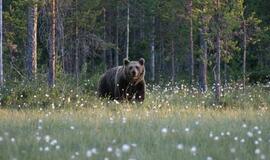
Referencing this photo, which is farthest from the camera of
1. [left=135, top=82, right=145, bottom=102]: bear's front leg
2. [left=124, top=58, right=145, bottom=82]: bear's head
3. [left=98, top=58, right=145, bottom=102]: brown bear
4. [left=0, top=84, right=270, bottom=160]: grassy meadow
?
[left=124, top=58, right=145, bottom=82]: bear's head

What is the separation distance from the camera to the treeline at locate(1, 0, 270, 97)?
19.4 m

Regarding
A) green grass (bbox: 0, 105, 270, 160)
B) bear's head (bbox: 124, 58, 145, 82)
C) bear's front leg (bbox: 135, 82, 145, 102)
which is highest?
green grass (bbox: 0, 105, 270, 160)

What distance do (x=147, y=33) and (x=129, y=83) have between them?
27.3 metres

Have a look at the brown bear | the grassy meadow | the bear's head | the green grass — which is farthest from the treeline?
the green grass

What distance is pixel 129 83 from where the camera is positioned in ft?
58.6

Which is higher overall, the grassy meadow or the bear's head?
the grassy meadow

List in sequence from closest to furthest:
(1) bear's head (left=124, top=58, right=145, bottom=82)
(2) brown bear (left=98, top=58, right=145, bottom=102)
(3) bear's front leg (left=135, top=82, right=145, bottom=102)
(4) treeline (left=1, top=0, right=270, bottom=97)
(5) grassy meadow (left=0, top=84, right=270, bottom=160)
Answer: (5) grassy meadow (left=0, top=84, right=270, bottom=160), (3) bear's front leg (left=135, top=82, right=145, bottom=102), (2) brown bear (left=98, top=58, right=145, bottom=102), (1) bear's head (left=124, top=58, right=145, bottom=82), (4) treeline (left=1, top=0, right=270, bottom=97)

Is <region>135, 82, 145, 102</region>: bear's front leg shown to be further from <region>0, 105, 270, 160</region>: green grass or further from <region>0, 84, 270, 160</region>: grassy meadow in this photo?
<region>0, 105, 270, 160</region>: green grass

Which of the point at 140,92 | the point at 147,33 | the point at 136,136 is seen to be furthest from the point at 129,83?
the point at 147,33

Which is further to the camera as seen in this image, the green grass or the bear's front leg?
the bear's front leg

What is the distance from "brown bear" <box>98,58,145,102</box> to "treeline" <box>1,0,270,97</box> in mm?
1445

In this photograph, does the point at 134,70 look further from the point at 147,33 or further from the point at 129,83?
the point at 147,33

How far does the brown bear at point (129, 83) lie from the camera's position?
57.1 feet

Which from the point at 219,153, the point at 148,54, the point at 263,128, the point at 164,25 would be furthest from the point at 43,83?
the point at 148,54
